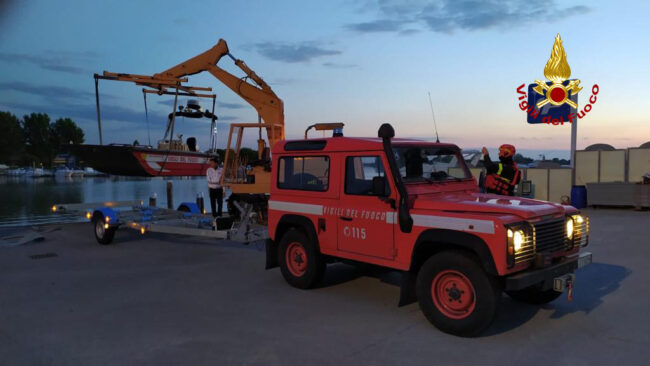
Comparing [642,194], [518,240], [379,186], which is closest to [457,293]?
[518,240]

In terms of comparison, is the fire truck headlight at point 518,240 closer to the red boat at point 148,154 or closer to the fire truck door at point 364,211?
the fire truck door at point 364,211

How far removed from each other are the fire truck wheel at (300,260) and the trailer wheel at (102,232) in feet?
18.1

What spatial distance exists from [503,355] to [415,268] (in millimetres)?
1331

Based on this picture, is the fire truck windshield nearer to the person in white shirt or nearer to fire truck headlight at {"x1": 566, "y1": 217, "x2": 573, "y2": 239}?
fire truck headlight at {"x1": 566, "y1": 217, "x2": 573, "y2": 239}

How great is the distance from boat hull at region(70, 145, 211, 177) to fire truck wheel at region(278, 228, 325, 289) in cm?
983

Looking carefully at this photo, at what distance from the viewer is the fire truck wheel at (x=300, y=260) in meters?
6.52

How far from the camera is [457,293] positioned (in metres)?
4.87

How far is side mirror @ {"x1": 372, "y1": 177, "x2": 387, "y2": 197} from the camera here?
5359mm

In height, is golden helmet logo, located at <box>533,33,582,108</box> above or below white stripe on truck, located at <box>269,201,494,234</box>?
above

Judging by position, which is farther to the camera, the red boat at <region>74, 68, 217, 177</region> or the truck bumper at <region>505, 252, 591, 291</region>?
the red boat at <region>74, 68, 217, 177</region>

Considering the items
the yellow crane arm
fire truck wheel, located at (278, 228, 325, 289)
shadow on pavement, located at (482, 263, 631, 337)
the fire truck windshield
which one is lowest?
shadow on pavement, located at (482, 263, 631, 337)

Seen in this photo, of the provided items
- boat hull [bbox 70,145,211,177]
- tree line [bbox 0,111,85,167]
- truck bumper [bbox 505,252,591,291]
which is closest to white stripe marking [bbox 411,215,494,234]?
truck bumper [bbox 505,252,591,291]

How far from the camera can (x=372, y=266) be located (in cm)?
580

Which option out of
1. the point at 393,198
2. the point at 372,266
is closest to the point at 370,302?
the point at 372,266
